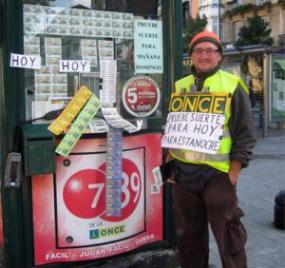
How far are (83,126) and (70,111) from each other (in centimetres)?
13

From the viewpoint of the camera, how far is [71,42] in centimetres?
374

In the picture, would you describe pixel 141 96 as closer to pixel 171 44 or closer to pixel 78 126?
pixel 171 44

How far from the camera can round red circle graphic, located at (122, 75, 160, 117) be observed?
4000 millimetres

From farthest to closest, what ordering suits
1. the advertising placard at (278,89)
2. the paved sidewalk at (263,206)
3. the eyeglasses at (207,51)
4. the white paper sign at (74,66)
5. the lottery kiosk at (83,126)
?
the advertising placard at (278,89) < the paved sidewalk at (263,206) < the white paper sign at (74,66) < the lottery kiosk at (83,126) < the eyeglasses at (207,51)

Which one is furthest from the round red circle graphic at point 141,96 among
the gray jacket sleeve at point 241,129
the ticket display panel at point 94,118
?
the gray jacket sleeve at point 241,129

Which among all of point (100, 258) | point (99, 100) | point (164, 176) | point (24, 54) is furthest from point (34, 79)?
point (100, 258)

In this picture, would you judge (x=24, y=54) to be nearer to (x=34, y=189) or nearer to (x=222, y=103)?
(x=34, y=189)

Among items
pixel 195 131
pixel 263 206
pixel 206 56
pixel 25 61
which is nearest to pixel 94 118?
pixel 25 61

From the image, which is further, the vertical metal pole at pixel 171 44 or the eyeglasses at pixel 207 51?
the vertical metal pole at pixel 171 44

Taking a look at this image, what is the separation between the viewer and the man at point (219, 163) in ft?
11.0

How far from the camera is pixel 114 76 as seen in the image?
12.8 feet

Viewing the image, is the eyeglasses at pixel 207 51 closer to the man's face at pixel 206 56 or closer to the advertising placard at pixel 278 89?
the man's face at pixel 206 56

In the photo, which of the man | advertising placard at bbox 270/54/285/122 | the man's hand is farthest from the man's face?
advertising placard at bbox 270/54/285/122

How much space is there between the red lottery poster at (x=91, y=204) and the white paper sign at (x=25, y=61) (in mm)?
607
